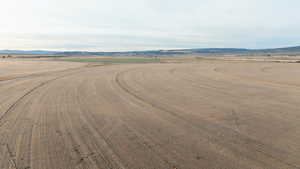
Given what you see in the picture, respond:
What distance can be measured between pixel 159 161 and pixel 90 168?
4.17ft

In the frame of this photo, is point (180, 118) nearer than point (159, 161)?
No

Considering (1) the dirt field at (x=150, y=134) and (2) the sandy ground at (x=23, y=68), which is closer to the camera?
(1) the dirt field at (x=150, y=134)

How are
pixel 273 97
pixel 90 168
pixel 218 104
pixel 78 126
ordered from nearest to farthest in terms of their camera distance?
pixel 90 168 → pixel 78 126 → pixel 218 104 → pixel 273 97

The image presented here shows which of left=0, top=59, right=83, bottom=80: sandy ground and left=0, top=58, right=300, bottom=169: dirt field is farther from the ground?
left=0, top=58, right=300, bottom=169: dirt field

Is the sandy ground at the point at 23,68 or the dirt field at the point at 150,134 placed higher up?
the dirt field at the point at 150,134

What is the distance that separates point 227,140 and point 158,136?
5.33 feet

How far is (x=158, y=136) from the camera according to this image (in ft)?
18.6

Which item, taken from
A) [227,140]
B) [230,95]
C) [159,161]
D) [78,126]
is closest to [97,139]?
[78,126]

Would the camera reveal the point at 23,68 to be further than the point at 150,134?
Yes

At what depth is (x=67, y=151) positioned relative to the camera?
4.83 m

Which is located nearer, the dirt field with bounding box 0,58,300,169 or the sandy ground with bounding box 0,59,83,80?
the dirt field with bounding box 0,58,300,169

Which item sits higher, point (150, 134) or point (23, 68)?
point (150, 134)

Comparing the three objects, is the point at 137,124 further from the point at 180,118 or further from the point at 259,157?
the point at 259,157

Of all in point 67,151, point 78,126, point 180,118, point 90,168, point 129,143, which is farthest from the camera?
point 180,118
